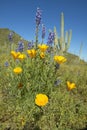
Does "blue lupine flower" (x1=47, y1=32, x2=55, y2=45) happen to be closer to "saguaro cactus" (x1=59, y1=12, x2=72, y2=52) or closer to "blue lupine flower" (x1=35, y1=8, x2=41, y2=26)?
"blue lupine flower" (x1=35, y1=8, x2=41, y2=26)

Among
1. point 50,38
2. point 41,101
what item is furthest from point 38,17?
point 41,101

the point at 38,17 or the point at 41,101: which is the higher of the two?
the point at 38,17

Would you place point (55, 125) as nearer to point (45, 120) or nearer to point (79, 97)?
point (45, 120)

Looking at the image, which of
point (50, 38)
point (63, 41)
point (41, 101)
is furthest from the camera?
point (63, 41)

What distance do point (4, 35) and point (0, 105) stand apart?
131 feet

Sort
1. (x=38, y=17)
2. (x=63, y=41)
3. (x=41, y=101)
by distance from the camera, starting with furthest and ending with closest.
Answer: (x=63, y=41) → (x=38, y=17) → (x=41, y=101)

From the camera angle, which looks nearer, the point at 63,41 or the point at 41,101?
the point at 41,101

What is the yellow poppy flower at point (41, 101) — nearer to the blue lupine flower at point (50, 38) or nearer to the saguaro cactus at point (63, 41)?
the blue lupine flower at point (50, 38)

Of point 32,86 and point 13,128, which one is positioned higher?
point 32,86

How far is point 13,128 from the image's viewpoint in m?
3.42

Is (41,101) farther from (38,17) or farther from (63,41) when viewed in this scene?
(63,41)

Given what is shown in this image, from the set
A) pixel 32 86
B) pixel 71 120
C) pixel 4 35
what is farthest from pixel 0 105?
pixel 4 35

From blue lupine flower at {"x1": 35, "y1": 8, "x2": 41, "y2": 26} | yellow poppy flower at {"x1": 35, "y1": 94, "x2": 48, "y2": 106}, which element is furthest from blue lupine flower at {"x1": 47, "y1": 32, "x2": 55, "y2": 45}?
yellow poppy flower at {"x1": 35, "y1": 94, "x2": 48, "y2": 106}

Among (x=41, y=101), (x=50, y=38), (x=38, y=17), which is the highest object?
(x=38, y=17)
